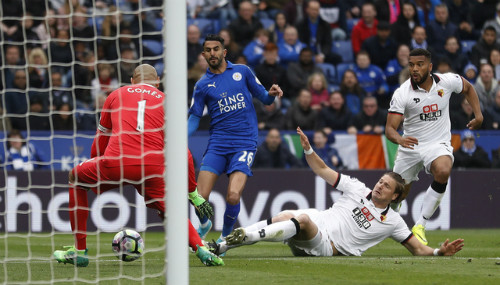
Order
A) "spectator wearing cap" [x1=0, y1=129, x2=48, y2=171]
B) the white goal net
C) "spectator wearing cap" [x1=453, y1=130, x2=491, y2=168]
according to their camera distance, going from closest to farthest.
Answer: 1. the white goal net
2. "spectator wearing cap" [x1=0, y1=129, x2=48, y2=171]
3. "spectator wearing cap" [x1=453, y1=130, x2=491, y2=168]

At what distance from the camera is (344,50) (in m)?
17.0

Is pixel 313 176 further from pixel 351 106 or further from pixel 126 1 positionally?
pixel 126 1

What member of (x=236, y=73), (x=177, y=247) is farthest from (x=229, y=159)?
(x=177, y=247)

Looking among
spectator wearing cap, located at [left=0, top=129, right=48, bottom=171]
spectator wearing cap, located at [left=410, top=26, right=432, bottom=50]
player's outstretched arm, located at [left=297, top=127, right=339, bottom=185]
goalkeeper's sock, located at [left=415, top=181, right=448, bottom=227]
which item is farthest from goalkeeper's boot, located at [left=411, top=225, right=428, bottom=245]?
spectator wearing cap, located at [left=410, top=26, right=432, bottom=50]

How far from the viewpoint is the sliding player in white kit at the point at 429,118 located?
33.0ft

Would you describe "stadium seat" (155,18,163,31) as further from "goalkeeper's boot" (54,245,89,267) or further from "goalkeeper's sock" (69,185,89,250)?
"goalkeeper's boot" (54,245,89,267)

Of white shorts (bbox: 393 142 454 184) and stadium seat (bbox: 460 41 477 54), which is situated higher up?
stadium seat (bbox: 460 41 477 54)

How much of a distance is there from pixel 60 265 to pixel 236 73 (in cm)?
300

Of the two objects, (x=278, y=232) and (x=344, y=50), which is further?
(x=344, y=50)

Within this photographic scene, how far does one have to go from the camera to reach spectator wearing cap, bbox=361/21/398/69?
16.3m

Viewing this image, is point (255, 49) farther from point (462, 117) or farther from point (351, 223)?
point (351, 223)

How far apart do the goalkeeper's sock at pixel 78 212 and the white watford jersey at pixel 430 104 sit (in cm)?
405

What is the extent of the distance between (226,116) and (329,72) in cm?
691

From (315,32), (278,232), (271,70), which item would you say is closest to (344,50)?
(315,32)
